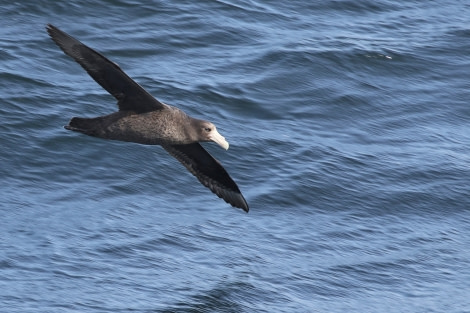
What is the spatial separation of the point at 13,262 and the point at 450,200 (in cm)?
679

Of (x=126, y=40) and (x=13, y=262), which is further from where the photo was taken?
(x=126, y=40)

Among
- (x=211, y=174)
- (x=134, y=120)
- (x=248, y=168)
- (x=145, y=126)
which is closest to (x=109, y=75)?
(x=134, y=120)

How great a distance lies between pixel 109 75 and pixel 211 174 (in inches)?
94.7

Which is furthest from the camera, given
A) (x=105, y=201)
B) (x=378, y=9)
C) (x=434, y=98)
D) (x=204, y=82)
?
(x=378, y=9)

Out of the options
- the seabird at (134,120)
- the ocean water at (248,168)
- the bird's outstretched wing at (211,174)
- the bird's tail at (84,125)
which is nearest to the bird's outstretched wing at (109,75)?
the seabird at (134,120)

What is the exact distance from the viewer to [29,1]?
66.7 ft

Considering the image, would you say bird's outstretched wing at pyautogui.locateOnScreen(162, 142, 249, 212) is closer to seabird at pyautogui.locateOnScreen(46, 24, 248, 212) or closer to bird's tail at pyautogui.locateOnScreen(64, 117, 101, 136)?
seabird at pyautogui.locateOnScreen(46, 24, 248, 212)

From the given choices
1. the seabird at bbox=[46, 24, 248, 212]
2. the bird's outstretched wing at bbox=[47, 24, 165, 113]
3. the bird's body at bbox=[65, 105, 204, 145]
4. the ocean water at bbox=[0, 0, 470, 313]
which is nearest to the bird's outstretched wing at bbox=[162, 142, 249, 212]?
the ocean water at bbox=[0, 0, 470, 313]

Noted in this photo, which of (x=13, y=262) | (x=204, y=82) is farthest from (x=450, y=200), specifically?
(x=13, y=262)

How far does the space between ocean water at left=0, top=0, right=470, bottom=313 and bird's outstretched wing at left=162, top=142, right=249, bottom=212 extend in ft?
3.94

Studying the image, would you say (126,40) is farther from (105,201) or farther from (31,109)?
(105,201)

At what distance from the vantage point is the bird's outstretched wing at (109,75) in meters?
11.8

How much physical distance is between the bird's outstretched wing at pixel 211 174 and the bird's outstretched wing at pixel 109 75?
162 centimetres

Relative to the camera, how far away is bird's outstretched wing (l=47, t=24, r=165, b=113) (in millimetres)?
11789
